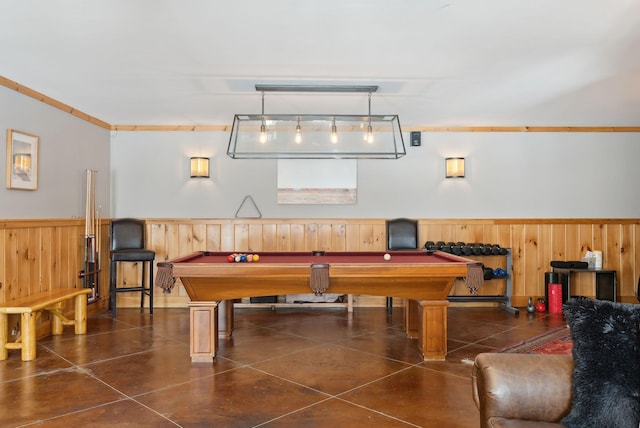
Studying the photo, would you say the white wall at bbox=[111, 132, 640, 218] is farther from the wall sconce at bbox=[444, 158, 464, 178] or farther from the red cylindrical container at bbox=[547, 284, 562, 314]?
the red cylindrical container at bbox=[547, 284, 562, 314]

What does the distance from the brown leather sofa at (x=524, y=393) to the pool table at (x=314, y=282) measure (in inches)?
70.1

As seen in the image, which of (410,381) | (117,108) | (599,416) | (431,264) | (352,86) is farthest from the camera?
(117,108)

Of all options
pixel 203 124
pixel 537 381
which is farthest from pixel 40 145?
pixel 537 381

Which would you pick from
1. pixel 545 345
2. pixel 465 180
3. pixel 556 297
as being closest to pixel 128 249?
pixel 465 180

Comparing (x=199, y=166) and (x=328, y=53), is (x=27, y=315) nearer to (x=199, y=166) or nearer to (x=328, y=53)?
(x=199, y=166)

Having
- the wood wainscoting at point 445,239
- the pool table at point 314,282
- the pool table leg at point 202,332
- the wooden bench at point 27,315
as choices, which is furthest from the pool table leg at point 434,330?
the wooden bench at point 27,315

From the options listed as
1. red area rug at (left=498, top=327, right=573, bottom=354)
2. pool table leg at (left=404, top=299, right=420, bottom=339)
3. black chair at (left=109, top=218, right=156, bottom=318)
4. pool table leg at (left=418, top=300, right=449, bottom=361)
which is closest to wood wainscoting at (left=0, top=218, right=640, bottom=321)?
black chair at (left=109, top=218, right=156, bottom=318)

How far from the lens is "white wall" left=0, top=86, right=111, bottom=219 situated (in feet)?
13.6

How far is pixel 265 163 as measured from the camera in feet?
20.2

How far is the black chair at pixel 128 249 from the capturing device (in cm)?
A: 539

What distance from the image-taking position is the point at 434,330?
379 cm

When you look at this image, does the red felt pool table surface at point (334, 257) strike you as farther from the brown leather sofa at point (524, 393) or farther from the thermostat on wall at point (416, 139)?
the brown leather sofa at point (524, 393)

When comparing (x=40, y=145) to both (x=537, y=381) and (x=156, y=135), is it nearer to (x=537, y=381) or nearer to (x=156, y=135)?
(x=156, y=135)

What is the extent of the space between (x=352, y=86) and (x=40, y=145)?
3.19 metres
